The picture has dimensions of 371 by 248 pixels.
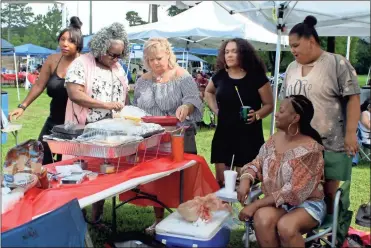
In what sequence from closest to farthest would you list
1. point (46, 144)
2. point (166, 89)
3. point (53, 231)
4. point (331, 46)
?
point (53, 231) < point (166, 89) < point (46, 144) < point (331, 46)

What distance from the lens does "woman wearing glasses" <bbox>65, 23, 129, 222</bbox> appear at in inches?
107

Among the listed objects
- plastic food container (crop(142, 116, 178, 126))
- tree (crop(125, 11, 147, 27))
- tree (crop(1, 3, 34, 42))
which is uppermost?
tree (crop(125, 11, 147, 27))

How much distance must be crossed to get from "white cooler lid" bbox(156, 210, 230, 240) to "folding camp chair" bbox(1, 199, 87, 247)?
1.76ft

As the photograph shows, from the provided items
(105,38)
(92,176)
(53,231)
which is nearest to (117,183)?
(92,176)

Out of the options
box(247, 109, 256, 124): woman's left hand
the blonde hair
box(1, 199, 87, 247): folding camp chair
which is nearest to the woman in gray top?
the blonde hair

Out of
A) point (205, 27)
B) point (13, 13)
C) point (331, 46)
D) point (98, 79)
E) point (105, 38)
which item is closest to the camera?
point (105, 38)

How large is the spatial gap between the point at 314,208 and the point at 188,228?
70 centimetres

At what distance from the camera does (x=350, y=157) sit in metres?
2.57

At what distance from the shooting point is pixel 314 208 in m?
2.30

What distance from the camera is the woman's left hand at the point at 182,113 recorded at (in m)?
2.76

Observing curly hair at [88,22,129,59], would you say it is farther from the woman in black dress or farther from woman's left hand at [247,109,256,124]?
woman's left hand at [247,109,256,124]

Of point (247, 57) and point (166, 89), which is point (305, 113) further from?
point (166, 89)

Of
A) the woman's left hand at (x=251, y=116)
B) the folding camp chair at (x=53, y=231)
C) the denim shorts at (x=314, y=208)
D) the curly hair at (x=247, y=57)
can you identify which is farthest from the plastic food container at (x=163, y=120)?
the folding camp chair at (x=53, y=231)

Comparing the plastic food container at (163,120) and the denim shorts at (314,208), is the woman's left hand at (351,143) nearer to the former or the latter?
the denim shorts at (314,208)
